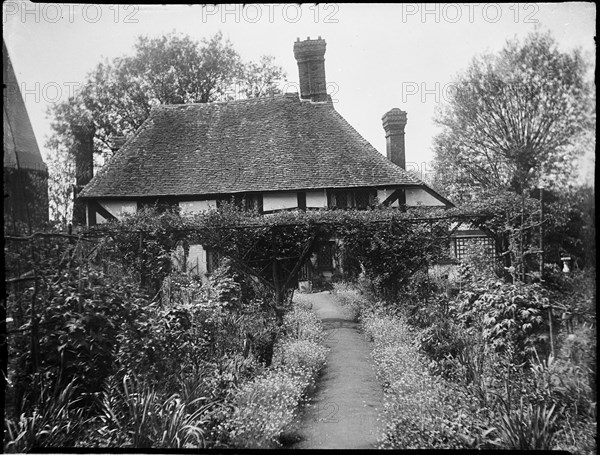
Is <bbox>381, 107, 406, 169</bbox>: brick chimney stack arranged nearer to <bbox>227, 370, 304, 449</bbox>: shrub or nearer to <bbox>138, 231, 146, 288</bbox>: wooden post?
<bbox>227, 370, 304, 449</bbox>: shrub

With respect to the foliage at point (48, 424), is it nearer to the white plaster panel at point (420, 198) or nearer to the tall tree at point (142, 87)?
the tall tree at point (142, 87)

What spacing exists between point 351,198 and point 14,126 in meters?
5.32

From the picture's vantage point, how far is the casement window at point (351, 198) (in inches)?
304

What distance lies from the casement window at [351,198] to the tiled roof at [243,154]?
0.15 m

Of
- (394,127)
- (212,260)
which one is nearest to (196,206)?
(212,260)

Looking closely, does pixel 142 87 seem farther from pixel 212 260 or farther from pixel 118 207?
pixel 212 260

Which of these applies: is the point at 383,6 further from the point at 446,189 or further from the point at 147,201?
the point at 147,201

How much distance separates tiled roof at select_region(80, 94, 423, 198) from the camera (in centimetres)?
658

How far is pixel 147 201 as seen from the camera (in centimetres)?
691

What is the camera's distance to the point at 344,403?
4.64 m

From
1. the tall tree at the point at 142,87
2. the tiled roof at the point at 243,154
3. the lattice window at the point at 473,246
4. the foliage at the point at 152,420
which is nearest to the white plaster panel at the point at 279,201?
the tiled roof at the point at 243,154

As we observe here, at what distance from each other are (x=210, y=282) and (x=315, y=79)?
4.65 meters

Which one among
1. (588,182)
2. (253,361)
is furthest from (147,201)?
(588,182)

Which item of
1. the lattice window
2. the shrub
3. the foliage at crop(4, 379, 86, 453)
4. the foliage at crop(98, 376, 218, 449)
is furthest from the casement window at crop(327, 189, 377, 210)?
the foliage at crop(4, 379, 86, 453)
